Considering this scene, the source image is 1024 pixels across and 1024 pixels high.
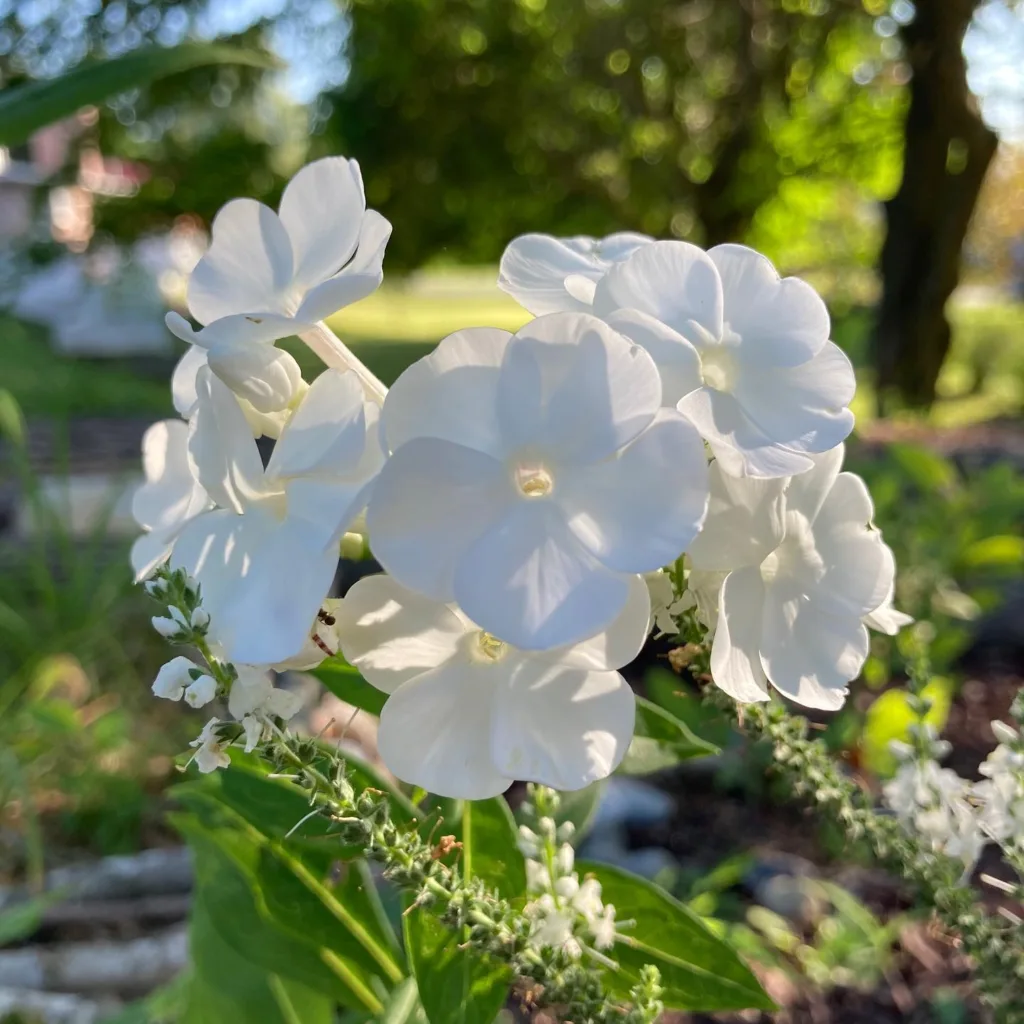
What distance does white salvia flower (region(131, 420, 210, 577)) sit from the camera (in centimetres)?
50

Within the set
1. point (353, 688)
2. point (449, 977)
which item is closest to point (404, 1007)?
point (449, 977)

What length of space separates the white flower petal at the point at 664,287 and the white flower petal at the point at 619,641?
0.13m

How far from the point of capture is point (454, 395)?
390 millimetres

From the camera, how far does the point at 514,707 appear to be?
0.40 m

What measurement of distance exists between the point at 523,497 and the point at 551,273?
0.17 meters

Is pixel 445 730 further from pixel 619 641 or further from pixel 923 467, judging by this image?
pixel 923 467

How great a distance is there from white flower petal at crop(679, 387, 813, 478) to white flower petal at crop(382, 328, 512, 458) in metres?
0.08

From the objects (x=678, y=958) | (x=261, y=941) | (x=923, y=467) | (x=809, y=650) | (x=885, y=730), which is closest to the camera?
(x=809, y=650)

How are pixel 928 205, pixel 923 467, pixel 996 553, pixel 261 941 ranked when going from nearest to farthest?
1. pixel 261 941
2. pixel 996 553
3. pixel 923 467
4. pixel 928 205

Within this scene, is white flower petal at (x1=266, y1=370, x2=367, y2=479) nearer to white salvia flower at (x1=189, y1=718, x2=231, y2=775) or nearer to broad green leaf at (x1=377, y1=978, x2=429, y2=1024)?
white salvia flower at (x1=189, y1=718, x2=231, y2=775)

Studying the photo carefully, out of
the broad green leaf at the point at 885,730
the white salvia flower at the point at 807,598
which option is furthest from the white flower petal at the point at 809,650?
the broad green leaf at the point at 885,730

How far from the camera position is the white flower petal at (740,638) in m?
0.42

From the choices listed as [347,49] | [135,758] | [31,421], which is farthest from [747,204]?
[135,758]

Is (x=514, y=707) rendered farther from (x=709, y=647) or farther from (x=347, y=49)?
(x=347, y=49)
